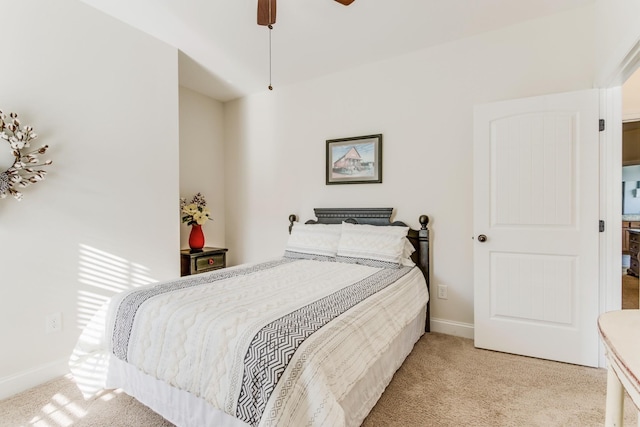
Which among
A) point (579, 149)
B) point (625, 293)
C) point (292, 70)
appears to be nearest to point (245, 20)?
point (292, 70)

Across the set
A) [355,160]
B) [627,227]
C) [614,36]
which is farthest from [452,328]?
[627,227]

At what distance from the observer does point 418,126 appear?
2.97 metres

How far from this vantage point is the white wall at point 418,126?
2514 mm

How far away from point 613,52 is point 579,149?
0.62m

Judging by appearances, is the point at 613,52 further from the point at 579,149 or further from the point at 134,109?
the point at 134,109

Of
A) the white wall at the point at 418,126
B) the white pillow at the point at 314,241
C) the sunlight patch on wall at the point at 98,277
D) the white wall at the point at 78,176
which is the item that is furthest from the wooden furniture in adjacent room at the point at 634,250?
the sunlight patch on wall at the point at 98,277

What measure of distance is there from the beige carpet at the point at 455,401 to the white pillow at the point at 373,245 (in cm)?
81

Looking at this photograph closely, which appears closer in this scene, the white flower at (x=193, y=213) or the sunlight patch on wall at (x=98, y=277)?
the sunlight patch on wall at (x=98, y=277)

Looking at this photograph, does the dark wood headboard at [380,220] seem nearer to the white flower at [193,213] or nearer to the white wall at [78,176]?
the white flower at [193,213]

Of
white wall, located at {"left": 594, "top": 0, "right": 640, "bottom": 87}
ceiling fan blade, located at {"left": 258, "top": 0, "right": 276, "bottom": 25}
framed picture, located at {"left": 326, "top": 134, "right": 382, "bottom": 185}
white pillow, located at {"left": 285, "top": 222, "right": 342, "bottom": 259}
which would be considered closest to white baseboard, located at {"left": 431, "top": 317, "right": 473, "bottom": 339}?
white pillow, located at {"left": 285, "top": 222, "right": 342, "bottom": 259}

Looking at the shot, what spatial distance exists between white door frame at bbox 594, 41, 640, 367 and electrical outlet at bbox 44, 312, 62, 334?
12.2ft

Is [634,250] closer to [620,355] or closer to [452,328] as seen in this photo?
[452,328]

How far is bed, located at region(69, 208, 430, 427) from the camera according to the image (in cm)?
119

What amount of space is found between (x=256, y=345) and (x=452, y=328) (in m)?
2.19
